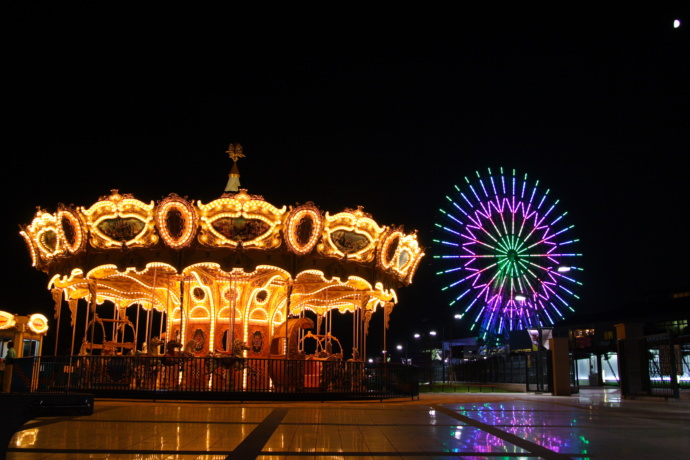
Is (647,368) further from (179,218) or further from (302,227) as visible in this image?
(179,218)

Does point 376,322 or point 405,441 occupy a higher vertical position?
point 376,322

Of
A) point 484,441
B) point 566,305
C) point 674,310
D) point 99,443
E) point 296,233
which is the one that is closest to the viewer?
point 99,443

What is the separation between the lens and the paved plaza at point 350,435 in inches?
309

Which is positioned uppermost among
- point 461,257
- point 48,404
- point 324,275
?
point 461,257

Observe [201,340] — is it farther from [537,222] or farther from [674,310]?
[674,310]

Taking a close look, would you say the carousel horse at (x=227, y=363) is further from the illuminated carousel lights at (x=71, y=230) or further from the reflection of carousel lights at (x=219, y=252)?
the illuminated carousel lights at (x=71, y=230)

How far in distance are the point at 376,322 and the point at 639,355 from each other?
55.7m

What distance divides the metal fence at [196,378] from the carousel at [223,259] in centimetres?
49

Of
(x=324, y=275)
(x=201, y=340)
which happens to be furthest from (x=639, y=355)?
(x=201, y=340)

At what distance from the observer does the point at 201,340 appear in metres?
21.7

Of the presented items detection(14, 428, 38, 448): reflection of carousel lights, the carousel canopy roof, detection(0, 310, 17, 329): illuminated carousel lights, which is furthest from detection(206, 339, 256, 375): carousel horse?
detection(0, 310, 17, 329): illuminated carousel lights

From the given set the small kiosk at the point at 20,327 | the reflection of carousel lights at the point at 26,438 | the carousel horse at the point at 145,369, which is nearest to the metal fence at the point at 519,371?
the carousel horse at the point at 145,369

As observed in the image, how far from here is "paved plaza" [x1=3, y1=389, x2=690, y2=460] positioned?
7.85m

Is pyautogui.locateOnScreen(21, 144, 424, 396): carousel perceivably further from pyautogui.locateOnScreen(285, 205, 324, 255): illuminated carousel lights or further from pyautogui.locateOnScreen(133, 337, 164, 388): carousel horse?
pyautogui.locateOnScreen(133, 337, 164, 388): carousel horse
